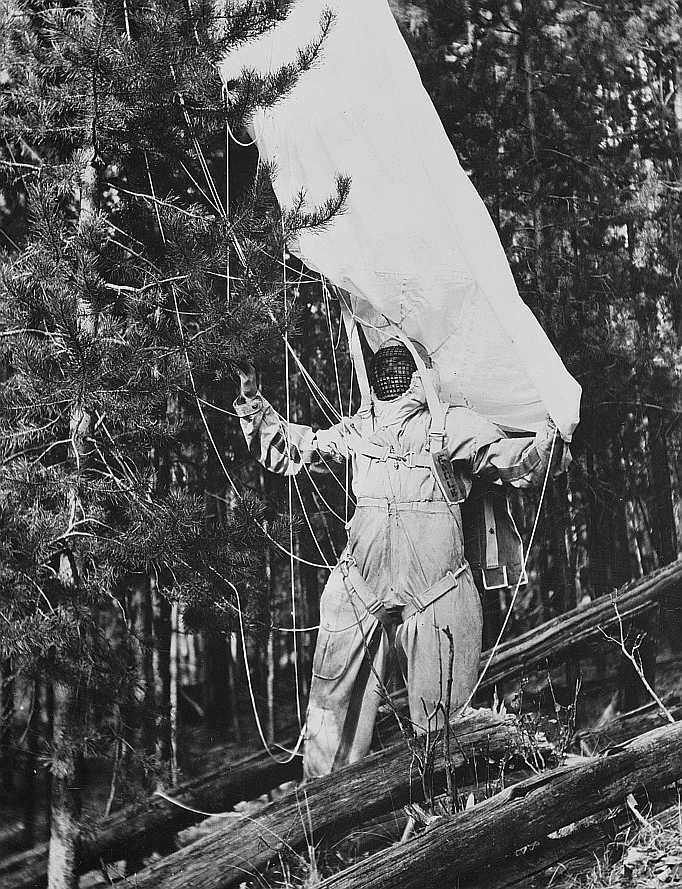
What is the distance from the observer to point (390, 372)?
326 cm

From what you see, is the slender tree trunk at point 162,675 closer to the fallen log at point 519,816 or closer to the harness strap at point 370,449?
the fallen log at point 519,816

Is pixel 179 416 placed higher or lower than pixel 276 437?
higher

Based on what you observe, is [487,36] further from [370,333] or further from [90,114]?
[90,114]

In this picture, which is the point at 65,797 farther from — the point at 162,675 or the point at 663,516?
Result: the point at 663,516

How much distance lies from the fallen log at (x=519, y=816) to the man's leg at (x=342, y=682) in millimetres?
337

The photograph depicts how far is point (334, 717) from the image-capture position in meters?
3.16

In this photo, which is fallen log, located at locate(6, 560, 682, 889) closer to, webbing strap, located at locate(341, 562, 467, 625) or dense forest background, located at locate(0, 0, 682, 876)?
dense forest background, located at locate(0, 0, 682, 876)

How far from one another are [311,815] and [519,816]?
2.39 feet

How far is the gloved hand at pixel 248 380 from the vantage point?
3.05m

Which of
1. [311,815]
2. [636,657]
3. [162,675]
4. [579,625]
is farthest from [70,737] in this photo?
[636,657]

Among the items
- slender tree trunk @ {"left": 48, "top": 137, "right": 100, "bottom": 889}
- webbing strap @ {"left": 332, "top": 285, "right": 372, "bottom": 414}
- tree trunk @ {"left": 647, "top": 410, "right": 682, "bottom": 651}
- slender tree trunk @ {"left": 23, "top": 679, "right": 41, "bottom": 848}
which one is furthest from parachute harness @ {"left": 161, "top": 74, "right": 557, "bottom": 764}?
tree trunk @ {"left": 647, "top": 410, "right": 682, "bottom": 651}

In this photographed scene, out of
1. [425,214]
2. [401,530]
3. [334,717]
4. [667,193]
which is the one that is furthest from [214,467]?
[667,193]

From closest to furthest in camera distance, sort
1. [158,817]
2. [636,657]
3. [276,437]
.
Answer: [158,817] < [276,437] < [636,657]

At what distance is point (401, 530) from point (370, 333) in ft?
2.19
